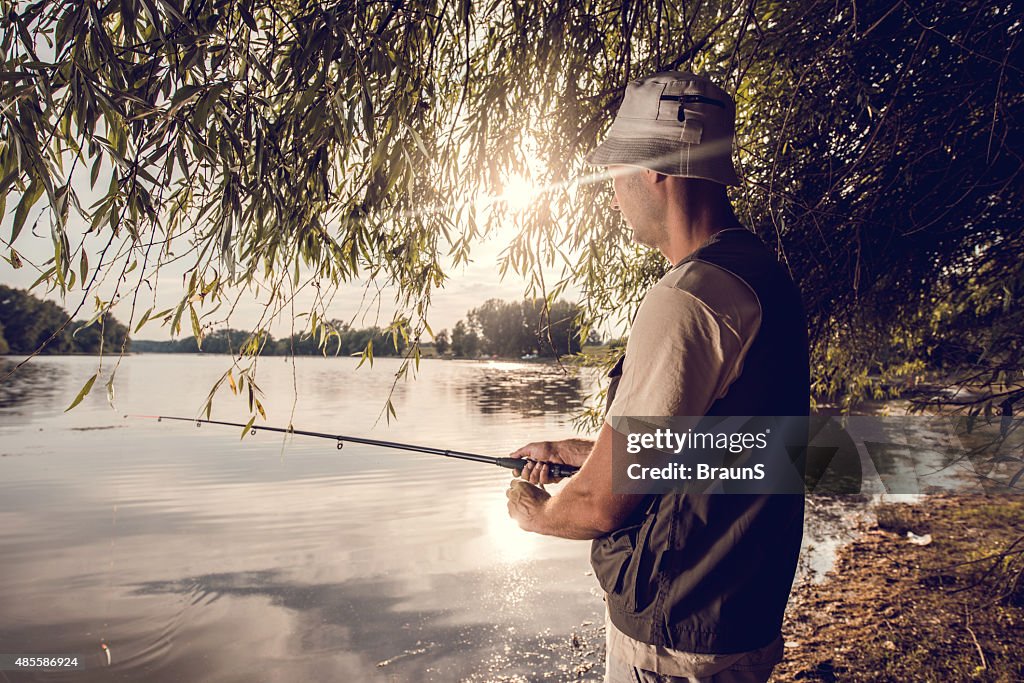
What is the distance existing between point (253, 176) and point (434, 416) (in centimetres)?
2142

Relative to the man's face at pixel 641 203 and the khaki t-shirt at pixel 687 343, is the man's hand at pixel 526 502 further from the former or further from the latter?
the man's face at pixel 641 203

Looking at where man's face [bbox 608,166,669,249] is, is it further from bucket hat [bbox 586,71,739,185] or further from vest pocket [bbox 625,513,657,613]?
vest pocket [bbox 625,513,657,613]

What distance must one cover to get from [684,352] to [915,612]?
5224 mm

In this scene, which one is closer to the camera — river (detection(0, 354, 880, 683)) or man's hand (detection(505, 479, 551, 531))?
man's hand (detection(505, 479, 551, 531))

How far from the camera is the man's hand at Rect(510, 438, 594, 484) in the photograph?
5.84ft

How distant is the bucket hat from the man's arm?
20.7 inches

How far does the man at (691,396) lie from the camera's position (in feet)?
3.76

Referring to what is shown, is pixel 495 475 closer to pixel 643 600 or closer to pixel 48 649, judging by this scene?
pixel 48 649

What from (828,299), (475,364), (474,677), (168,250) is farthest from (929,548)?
(475,364)

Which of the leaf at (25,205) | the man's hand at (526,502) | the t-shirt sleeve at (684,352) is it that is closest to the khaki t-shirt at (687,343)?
the t-shirt sleeve at (684,352)

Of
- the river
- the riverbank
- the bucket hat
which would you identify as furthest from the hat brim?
the riverbank

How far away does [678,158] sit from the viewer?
1.32 metres

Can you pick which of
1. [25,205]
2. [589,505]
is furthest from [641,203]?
[25,205]

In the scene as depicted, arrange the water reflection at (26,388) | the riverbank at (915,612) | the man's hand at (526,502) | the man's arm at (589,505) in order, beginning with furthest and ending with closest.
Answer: the water reflection at (26,388), the riverbank at (915,612), the man's hand at (526,502), the man's arm at (589,505)
